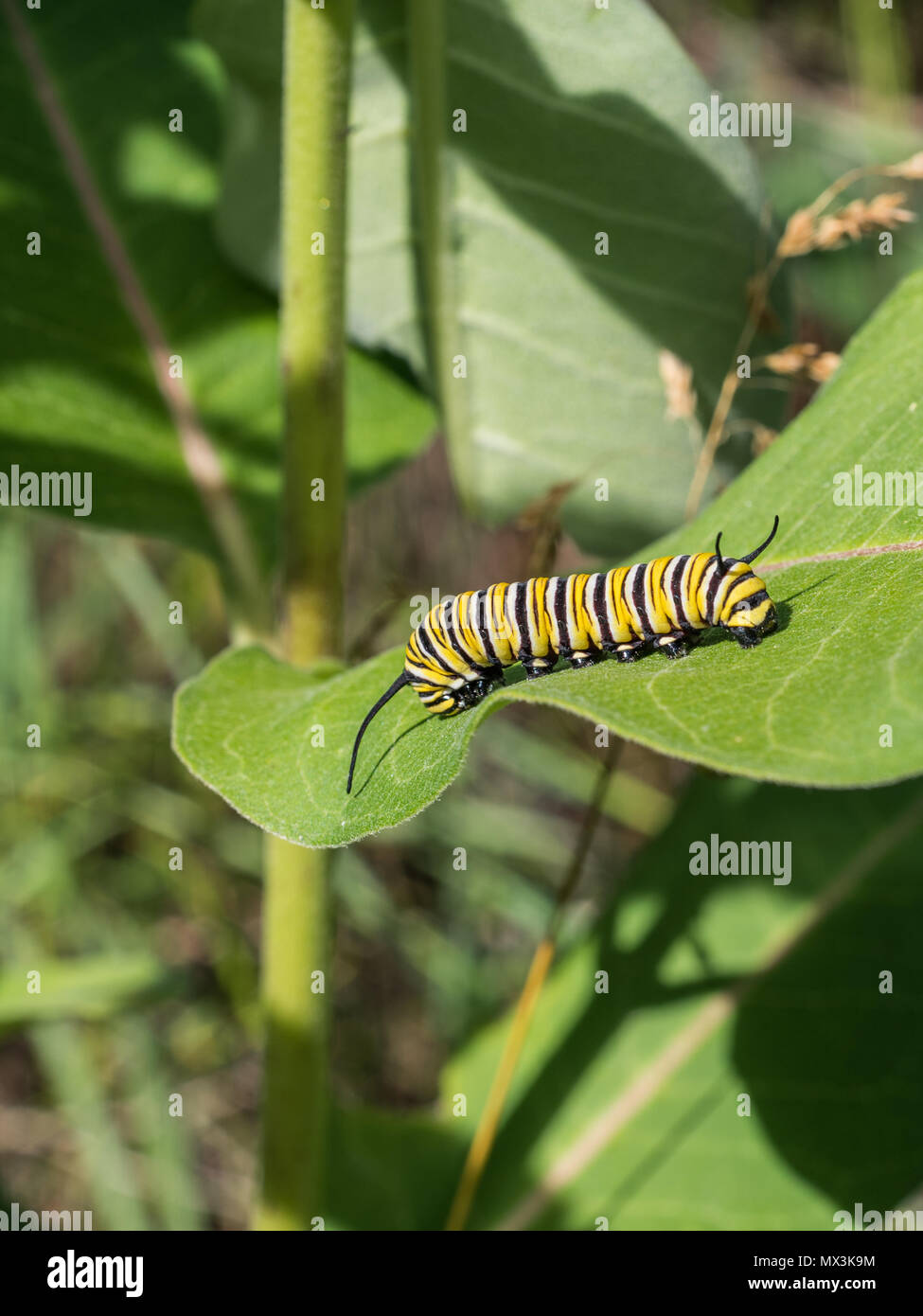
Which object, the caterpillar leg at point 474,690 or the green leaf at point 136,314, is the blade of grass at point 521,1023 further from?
the green leaf at point 136,314

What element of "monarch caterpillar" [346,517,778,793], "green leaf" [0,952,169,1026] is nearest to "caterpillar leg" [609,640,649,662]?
"monarch caterpillar" [346,517,778,793]

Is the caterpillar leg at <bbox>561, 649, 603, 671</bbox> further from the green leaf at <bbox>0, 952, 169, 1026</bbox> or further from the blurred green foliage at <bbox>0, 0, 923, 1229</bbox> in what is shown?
the green leaf at <bbox>0, 952, 169, 1026</bbox>

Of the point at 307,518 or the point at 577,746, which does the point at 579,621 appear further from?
the point at 577,746

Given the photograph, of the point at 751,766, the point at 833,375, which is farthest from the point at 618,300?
the point at 751,766

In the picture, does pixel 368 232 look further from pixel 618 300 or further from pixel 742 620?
pixel 742 620

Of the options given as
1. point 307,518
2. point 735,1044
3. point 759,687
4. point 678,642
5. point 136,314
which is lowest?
point 735,1044

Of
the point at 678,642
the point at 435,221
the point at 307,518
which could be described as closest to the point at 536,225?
the point at 435,221
